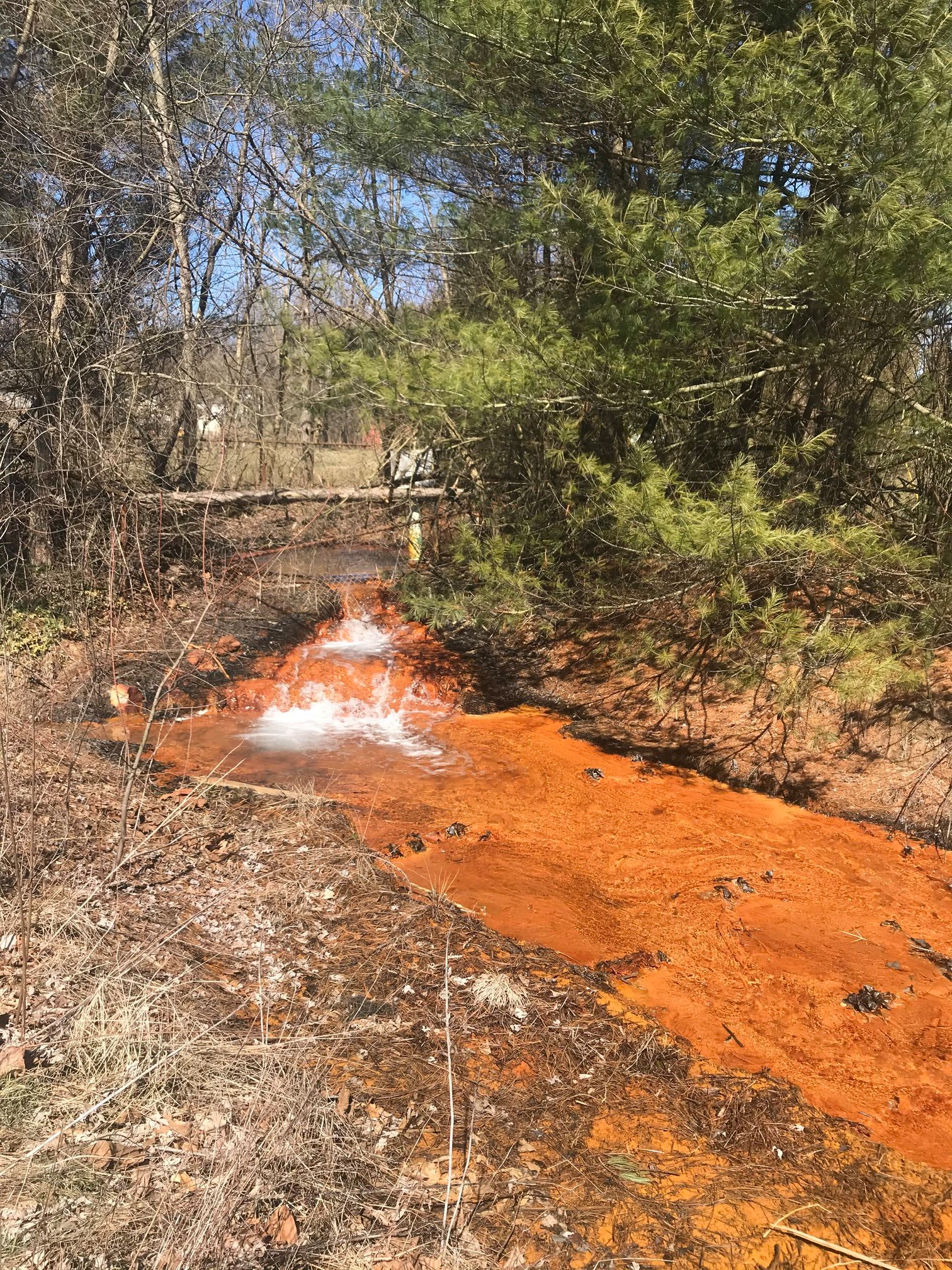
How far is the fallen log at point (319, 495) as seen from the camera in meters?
10.8

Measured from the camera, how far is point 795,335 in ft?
20.9

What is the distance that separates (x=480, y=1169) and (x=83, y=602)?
25.5ft

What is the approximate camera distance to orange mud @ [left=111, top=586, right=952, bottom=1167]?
396 centimetres

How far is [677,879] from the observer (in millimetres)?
5539

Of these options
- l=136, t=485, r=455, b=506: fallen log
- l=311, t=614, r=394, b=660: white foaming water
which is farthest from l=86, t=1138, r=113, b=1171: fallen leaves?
l=136, t=485, r=455, b=506: fallen log

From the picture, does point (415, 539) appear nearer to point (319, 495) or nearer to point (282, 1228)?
point (319, 495)

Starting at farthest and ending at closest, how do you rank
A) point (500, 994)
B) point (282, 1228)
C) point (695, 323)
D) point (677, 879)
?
point (695, 323), point (677, 879), point (500, 994), point (282, 1228)

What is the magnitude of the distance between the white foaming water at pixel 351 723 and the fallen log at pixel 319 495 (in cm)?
224

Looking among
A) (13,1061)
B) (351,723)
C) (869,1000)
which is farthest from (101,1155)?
(351,723)

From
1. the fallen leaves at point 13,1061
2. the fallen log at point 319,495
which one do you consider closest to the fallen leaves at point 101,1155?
the fallen leaves at point 13,1061

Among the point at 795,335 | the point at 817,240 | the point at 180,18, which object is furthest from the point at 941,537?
the point at 180,18

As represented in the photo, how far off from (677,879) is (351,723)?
424 cm

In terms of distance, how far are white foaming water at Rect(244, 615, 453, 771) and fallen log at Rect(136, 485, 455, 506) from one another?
7.36 feet

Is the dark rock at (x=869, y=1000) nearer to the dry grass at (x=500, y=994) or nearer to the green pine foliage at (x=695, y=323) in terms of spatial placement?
the dry grass at (x=500, y=994)
